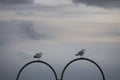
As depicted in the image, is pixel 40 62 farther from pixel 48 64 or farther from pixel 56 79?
pixel 56 79

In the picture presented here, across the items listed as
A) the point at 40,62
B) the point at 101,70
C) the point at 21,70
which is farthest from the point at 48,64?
the point at 101,70

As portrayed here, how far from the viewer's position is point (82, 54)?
1403cm

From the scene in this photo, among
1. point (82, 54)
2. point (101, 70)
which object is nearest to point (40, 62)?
point (82, 54)

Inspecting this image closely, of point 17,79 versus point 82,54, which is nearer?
point 82,54

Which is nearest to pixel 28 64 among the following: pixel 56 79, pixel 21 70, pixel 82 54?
pixel 21 70

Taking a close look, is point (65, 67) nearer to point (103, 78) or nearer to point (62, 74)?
point (62, 74)

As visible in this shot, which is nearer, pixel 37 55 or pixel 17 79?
pixel 37 55

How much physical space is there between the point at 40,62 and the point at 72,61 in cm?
173

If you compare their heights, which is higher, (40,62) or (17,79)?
(40,62)

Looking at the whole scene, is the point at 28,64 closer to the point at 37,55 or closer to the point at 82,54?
the point at 37,55

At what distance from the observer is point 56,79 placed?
587 inches

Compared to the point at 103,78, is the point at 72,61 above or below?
above

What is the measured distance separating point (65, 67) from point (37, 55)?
188 centimetres

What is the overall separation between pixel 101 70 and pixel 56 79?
8.42ft
